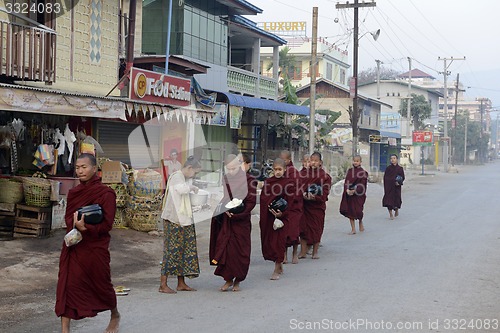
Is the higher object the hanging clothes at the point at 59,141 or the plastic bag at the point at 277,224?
the hanging clothes at the point at 59,141

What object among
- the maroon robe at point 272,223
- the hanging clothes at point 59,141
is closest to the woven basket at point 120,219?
the hanging clothes at point 59,141

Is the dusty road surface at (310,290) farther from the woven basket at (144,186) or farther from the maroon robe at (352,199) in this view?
the woven basket at (144,186)

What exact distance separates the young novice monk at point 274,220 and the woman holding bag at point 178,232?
157cm

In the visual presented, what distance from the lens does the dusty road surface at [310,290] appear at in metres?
7.17

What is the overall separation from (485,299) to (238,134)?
1796cm

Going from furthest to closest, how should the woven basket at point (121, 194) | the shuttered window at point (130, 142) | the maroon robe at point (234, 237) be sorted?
the shuttered window at point (130, 142) → the woven basket at point (121, 194) → the maroon robe at point (234, 237)

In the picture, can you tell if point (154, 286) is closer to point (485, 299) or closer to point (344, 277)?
point (344, 277)

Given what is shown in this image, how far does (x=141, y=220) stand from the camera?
13.4 metres

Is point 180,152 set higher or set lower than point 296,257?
higher

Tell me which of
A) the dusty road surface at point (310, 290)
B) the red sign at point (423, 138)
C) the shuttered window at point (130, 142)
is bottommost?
the dusty road surface at point (310, 290)

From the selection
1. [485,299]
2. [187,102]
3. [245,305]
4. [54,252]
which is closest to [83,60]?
[187,102]

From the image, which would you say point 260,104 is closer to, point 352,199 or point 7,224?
point 352,199

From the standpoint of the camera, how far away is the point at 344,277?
985cm

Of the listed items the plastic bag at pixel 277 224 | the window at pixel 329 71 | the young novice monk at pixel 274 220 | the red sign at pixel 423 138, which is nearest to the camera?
the plastic bag at pixel 277 224
